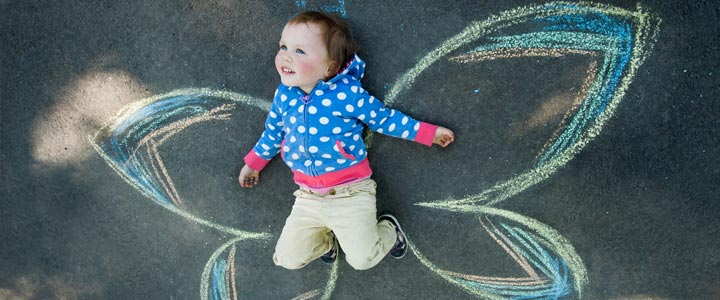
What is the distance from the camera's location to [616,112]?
236 centimetres

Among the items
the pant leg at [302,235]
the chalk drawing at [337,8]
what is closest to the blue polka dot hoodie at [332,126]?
the pant leg at [302,235]

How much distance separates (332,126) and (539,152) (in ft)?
3.84

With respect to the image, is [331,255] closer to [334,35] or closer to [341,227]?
[341,227]

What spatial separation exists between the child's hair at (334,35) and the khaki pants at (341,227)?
0.71 metres

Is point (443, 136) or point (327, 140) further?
point (443, 136)

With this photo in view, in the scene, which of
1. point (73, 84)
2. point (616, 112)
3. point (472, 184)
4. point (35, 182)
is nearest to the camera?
point (616, 112)

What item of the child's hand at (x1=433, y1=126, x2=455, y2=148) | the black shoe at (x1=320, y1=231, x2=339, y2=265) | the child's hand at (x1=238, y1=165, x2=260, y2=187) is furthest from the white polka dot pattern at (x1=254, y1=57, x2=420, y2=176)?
the black shoe at (x1=320, y1=231, x2=339, y2=265)

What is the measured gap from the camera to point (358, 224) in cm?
243

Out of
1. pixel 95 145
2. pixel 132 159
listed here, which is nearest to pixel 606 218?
pixel 132 159

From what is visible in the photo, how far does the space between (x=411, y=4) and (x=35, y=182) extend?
107 inches

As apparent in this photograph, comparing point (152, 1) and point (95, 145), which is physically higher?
point (152, 1)

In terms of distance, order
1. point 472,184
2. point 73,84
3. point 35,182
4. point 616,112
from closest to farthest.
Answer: point 616,112 < point 472,184 < point 73,84 < point 35,182

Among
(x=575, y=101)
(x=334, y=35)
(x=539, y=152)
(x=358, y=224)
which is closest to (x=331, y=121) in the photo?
(x=334, y=35)

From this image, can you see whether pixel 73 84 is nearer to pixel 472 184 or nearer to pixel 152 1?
pixel 152 1
